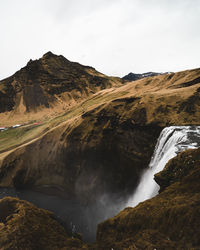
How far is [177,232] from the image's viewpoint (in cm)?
549

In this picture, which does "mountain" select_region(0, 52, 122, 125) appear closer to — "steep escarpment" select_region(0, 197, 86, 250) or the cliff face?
the cliff face

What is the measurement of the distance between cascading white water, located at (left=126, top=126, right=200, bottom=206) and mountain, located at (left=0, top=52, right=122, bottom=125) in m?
64.9

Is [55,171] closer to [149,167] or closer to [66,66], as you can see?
[149,167]

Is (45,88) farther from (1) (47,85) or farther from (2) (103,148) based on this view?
(2) (103,148)

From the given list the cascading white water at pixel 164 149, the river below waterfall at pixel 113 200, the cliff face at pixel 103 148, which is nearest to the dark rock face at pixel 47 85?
the cliff face at pixel 103 148

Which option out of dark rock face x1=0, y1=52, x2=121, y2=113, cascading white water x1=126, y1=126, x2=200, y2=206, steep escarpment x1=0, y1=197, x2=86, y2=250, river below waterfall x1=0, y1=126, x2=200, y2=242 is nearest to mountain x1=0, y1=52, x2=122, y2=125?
dark rock face x1=0, y1=52, x2=121, y2=113

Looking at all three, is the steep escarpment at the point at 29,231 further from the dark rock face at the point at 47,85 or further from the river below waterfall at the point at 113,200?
the dark rock face at the point at 47,85

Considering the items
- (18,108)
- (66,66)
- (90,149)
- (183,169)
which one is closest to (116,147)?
(90,149)

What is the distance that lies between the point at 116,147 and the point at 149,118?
5903 mm

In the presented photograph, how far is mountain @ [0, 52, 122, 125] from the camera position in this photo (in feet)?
273

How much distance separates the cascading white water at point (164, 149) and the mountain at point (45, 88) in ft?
213

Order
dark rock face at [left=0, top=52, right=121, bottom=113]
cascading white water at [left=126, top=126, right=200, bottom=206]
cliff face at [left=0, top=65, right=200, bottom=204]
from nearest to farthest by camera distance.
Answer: cascading white water at [left=126, top=126, right=200, bottom=206] < cliff face at [left=0, top=65, right=200, bottom=204] < dark rock face at [left=0, top=52, right=121, bottom=113]

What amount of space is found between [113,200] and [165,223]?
56.4ft

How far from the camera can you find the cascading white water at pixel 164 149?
1435 centimetres
